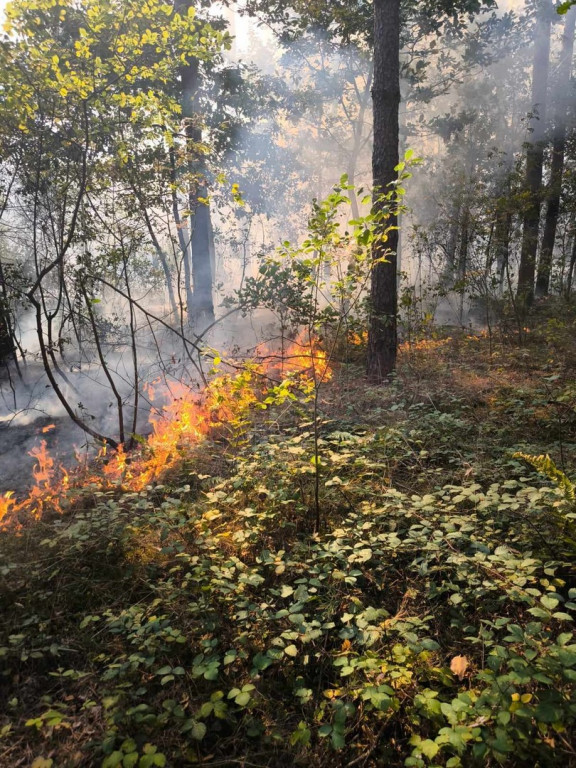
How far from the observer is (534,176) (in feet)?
41.7

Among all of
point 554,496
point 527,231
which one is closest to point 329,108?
point 527,231

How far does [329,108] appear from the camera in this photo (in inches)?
1158

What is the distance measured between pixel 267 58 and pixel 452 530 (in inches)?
1873

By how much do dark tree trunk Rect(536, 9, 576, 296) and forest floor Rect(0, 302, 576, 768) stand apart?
10.8 metres

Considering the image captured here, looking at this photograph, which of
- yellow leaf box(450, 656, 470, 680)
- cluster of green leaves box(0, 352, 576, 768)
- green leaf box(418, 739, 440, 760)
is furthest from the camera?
yellow leaf box(450, 656, 470, 680)

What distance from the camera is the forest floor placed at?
1854 mm

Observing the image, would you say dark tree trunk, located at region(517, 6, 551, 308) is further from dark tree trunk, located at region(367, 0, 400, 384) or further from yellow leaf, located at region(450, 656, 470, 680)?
yellow leaf, located at region(450, 656, 470, 680)

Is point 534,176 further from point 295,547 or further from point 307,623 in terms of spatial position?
point 307,623

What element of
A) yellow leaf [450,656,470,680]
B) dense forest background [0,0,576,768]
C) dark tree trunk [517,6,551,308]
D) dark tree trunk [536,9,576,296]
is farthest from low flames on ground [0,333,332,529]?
dark tree trunk [536,9,576,296]

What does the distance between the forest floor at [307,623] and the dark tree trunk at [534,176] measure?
290 inches

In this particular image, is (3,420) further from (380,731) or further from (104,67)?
(380,731)

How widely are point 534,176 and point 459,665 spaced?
47.2 ft

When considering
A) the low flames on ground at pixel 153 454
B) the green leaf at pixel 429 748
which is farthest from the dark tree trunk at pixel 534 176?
the green leaf at pixel 429 748

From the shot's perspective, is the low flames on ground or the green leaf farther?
the low flames on ground
